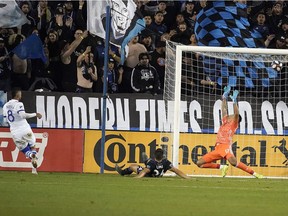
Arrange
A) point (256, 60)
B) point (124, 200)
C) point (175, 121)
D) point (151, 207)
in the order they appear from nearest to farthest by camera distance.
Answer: point (151, 207)
point (124, 200)
point (175, 121)
point (256, 60)

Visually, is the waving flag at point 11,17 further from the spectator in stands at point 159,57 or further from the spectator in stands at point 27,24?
the spectator in stands at point 159,57

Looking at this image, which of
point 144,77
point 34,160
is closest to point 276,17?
point 144,77

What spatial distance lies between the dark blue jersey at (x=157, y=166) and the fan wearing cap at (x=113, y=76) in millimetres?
3688

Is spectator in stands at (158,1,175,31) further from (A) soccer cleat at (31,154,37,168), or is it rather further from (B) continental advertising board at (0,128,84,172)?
(A) soccer cleat at (31,154,37,168)

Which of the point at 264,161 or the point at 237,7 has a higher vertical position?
the point at 237,7

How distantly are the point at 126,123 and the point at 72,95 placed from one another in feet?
5.09

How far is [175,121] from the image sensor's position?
74.6ft

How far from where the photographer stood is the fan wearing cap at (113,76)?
23.6 meters

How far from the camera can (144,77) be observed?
77.5 feet

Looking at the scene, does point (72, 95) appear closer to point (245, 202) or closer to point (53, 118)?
point (53, 118)

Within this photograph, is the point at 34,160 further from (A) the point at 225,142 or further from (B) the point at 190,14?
(B) the point at 190,14

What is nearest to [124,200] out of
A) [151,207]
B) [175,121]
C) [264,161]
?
[151,207]

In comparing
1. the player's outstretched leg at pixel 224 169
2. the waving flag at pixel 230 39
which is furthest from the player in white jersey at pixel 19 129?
the waving flag at pixel 230 39

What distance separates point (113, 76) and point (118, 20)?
145cm
